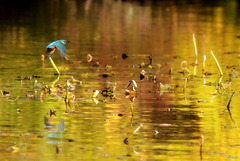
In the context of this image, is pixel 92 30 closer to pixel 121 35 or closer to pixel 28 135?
pixel 121 35

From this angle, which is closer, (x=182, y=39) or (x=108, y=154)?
(x=108, y=154)

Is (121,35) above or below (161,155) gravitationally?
above

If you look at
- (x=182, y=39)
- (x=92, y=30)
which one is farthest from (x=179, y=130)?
(x=92, y=30)

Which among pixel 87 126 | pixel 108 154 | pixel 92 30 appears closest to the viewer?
pixel 108 154

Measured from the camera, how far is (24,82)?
1313 cm

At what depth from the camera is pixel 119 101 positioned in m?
11.2

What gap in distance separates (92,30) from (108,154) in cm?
1922

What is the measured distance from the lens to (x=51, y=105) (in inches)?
423

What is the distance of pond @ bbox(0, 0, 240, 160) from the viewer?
811 cm

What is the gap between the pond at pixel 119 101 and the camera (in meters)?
8.11

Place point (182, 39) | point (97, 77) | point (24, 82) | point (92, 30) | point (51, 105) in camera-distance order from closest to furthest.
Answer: point (51, 105) < point (24, 82) < point (97, 77) < point (182, 39) < point (92, 30)

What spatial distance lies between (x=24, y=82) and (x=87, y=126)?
4105 mm

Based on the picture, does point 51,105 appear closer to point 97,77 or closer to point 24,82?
point 24,82

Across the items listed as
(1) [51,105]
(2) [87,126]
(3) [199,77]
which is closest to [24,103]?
(1) [51,105]
